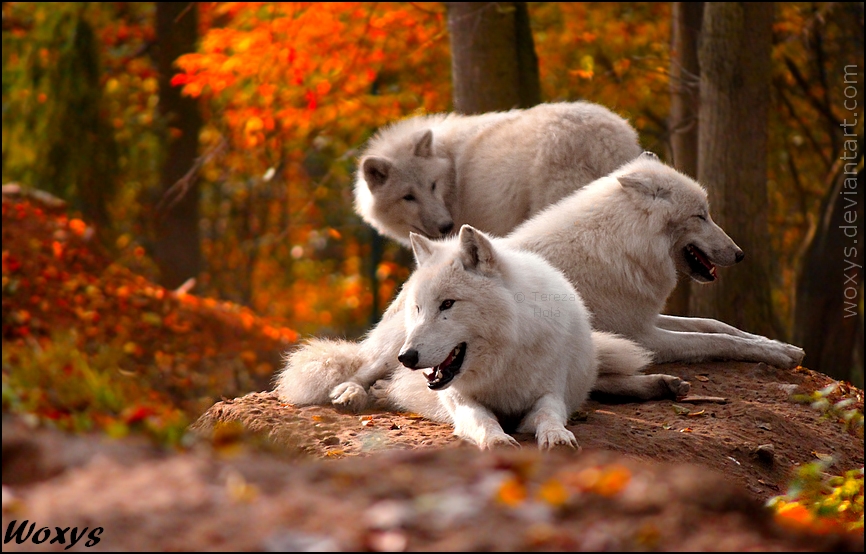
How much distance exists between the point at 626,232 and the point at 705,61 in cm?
315

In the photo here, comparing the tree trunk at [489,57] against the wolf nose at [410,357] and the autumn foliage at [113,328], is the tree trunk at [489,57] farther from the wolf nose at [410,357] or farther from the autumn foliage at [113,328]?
the wolf nose at [410,357]

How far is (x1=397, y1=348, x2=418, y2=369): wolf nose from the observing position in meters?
4.68

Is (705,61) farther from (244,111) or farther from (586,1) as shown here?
(244,111)

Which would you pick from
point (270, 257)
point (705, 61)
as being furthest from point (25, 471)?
point (270, 257)

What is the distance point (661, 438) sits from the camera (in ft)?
17.1

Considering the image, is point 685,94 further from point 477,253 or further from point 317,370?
point 477,253

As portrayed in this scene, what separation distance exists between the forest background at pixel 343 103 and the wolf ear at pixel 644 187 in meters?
2.43

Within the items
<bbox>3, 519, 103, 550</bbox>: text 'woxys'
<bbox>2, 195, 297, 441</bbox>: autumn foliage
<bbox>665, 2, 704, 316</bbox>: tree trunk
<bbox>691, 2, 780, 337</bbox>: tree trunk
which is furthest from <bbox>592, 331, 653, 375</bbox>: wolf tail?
<bbox>2, 195, 297, 441</bbox>: autumn foliage

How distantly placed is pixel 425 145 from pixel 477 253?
3395 millimetres

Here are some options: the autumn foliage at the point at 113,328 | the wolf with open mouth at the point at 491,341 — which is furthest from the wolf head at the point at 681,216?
the autumn foliage at the point at 113,328

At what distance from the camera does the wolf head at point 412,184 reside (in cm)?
815

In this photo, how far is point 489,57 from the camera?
31.4ft

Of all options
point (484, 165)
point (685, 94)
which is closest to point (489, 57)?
point (484, 165)

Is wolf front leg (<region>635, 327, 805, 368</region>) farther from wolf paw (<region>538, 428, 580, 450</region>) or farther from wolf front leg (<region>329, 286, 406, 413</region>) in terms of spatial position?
wolf paw (<region>538, 428, 580, 450</region>)
